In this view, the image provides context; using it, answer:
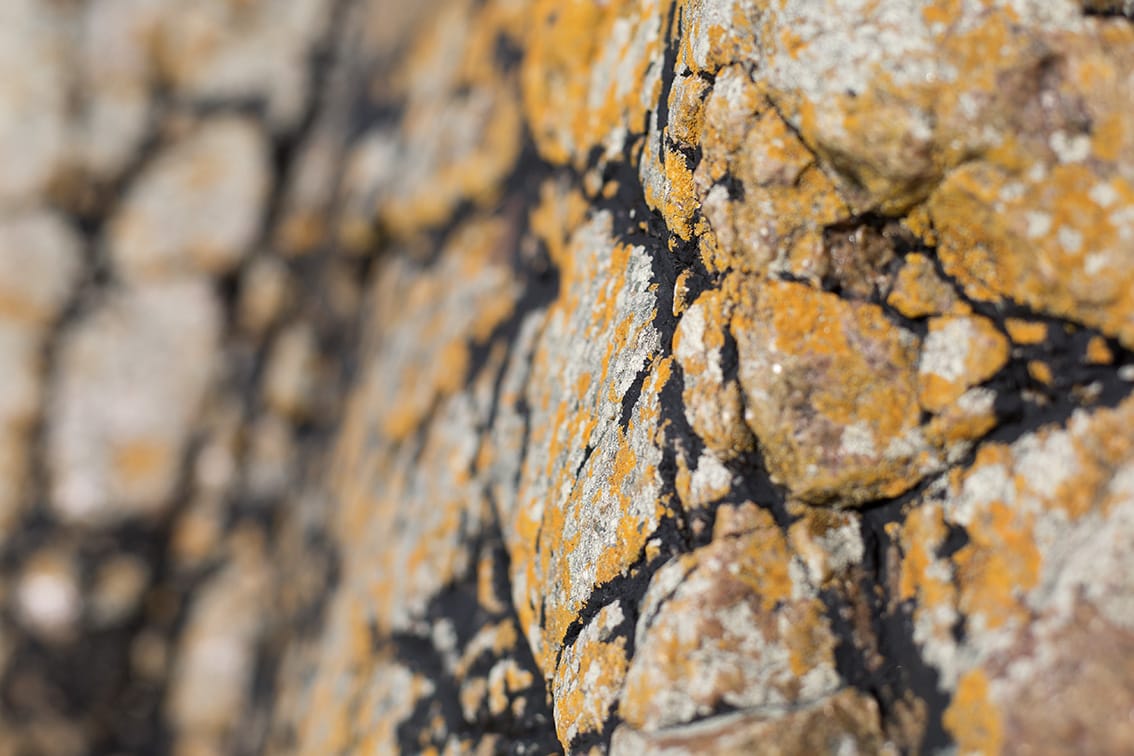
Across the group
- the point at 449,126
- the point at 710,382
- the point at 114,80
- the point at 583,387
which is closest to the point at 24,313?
the point at 114,80

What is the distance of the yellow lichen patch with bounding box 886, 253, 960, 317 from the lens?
1331 mm

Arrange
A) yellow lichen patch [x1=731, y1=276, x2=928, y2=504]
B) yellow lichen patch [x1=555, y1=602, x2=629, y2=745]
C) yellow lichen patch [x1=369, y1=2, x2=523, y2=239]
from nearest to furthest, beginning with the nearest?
yellow lichen patch [x1=731, y1=276, x2=928, y2=504] → yellow lichen patch [x1=555, y1=602, x2=629, y2=745] → yellow lichen patch [x1=369, y1=2, x2=523, y2=239]

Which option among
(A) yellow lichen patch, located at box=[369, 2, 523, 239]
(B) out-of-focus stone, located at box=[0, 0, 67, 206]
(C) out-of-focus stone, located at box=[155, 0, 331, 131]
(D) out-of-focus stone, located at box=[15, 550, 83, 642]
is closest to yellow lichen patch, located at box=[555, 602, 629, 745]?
(A) yellow lichen patch, located at box=[369, 2, 523, 239]

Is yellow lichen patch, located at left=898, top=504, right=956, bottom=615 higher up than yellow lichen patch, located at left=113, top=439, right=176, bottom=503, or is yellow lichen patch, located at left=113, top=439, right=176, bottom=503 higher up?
yellow lichen patch, located at left=898, top=504, right=956, bottom=615

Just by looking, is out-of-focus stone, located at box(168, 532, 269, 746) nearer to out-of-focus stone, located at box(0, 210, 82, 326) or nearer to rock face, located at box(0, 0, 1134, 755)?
rock face, located at box(0, 0, 1134, 755)

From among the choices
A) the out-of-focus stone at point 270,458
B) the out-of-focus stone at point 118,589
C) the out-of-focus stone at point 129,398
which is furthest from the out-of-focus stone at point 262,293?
the out-of-focus stone at point 118,589

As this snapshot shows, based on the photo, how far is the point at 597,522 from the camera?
155 centimetres

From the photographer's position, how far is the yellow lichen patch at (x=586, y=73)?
1.88 meters

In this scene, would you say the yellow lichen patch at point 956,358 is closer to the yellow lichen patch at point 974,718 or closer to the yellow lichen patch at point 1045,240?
the yellow lichen patch at point 1045,240

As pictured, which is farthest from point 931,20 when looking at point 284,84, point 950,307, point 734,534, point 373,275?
point 284,84

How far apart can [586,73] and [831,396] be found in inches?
47.5

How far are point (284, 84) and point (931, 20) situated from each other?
329 cm

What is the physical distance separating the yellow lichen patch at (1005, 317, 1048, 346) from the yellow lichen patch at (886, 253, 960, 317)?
0.28 ft

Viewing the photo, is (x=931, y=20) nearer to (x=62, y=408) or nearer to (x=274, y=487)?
(x=274, y=487)
